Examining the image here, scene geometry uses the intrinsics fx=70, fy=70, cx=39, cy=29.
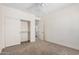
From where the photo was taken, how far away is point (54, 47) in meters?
1.70

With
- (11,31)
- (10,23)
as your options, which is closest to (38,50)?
(11,31)

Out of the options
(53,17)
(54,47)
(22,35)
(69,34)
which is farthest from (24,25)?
(69,34)

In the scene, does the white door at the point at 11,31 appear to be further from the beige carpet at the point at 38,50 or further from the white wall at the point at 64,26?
the white wall at the point at 64,26

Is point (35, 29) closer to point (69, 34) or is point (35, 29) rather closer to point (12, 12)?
point (12, 12)

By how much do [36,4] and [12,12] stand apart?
0.61m

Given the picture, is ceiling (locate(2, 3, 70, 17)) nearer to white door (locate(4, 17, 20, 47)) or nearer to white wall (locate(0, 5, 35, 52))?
white wall (locate(0, 5, 35, 52))

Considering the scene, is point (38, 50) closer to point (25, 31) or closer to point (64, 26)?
point (25, 31)

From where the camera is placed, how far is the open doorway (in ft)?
5.91

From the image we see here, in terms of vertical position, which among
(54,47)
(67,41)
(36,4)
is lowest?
(54,47)

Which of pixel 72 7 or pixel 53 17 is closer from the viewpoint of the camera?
pixel 72 7

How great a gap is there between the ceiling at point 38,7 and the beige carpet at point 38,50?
806mm

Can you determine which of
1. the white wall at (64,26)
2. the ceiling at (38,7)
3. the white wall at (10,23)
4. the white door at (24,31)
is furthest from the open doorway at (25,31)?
the white wall at (64,26)

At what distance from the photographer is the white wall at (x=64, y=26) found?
5.37ft
